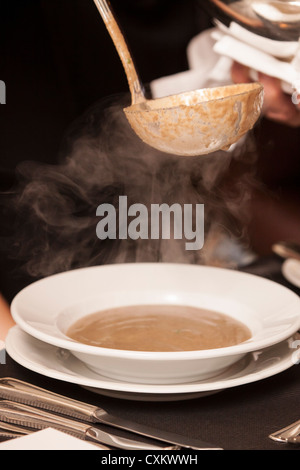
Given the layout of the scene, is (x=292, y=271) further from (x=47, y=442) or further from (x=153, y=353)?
(x=47, y=442)

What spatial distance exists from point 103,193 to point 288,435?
1.37m

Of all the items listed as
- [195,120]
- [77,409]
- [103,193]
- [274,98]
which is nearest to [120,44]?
[195,120]

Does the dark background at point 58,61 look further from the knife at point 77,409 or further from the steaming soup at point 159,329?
the knife at point 77,409

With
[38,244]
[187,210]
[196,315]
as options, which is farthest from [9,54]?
[196,315]

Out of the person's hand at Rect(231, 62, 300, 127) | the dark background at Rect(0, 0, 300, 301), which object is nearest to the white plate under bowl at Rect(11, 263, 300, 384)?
the dark background at Rect(0, 0, 300, 301)

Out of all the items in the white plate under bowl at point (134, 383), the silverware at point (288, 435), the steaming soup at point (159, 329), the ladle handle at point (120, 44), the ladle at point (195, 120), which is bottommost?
the silverware at point (288, 435)

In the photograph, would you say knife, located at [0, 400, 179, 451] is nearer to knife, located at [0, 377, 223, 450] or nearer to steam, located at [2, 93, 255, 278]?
knife, located at [0, 377, 223, 450]

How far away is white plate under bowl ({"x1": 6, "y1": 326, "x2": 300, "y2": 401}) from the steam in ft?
1.53

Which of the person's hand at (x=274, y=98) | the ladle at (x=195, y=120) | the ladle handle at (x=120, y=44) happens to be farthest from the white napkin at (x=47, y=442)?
the person's hand at (x=274, y=98)

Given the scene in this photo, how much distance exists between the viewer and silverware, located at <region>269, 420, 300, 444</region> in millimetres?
633

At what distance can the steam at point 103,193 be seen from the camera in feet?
5.11

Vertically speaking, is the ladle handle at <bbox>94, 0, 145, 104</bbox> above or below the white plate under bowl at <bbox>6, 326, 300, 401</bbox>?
→ above

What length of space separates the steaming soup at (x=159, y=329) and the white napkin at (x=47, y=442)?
0.24 meters

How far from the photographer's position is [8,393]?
0.72m
